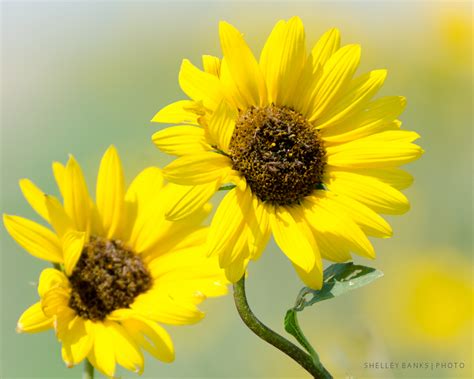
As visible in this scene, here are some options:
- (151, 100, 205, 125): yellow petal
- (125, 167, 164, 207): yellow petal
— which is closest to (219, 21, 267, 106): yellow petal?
(151, 100, 205, 125): yellow petal

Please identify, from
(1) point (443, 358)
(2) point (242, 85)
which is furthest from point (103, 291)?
(1) point (443, 358)

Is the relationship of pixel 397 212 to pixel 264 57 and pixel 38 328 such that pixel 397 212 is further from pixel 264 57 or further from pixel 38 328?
pixel 38 328

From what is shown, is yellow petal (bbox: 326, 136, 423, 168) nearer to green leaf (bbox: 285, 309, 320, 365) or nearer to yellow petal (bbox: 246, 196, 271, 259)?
yellow petal (bbox: 246, 196, 271, 259)

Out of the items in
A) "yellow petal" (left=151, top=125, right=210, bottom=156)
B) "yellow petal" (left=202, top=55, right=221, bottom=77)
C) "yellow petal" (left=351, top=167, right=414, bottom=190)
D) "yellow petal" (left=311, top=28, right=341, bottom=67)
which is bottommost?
"yellow petal" (left=351, top=167, right=414, bottom=190)

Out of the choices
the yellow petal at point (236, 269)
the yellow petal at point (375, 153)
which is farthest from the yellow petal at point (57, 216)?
the yellow petal at point (375, 153)

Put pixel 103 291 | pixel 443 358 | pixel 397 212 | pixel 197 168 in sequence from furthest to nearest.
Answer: pixel 443 358 → pixel 103 291 → pixel 397 212 → pixel 197 168

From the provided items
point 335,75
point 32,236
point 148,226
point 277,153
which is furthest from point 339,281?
point 32,236

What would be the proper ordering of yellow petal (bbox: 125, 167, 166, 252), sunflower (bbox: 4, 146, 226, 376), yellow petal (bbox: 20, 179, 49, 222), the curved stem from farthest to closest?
yellow petal (bbox: 125, 167, 166, 252) → yellow petal (bbox: 20, 179, 49, 222) → sunflower (bbox: 4, 146, 226, 376) → the curved stem
